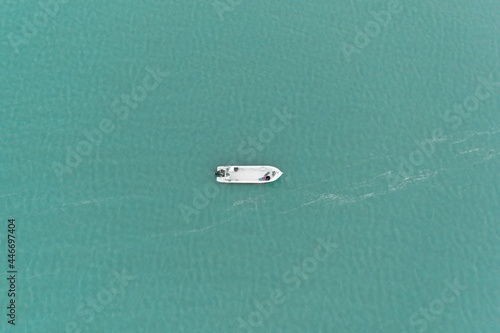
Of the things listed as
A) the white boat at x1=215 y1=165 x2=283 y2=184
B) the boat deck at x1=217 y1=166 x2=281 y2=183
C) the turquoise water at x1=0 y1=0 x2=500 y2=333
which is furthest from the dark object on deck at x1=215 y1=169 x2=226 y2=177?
the turquoise water at x1=0 y1=0 x2=500 y2=333

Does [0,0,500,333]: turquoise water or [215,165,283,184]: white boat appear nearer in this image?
[0,0,500,333]: turquoise water

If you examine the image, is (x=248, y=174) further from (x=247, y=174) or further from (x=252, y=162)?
(x=252, y=162)

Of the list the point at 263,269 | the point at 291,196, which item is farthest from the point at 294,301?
the point at 291,196

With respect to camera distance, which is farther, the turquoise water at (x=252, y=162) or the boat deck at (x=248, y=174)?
the boat deck at (x=248, y=174)

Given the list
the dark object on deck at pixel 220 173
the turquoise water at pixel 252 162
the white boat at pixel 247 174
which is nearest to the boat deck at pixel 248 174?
the white boat at pixel 247 174

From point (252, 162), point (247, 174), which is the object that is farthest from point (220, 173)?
point (252, 162)

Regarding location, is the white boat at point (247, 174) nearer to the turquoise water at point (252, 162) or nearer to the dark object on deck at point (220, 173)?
the dark object on deck at point (220, 173)

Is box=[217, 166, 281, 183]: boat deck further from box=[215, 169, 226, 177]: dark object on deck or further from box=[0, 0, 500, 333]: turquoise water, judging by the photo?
box=[0, 0, 500, 333]: turquoise water

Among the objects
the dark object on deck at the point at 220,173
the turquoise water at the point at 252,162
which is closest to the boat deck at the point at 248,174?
the dark object on deck at the point at 220,173
